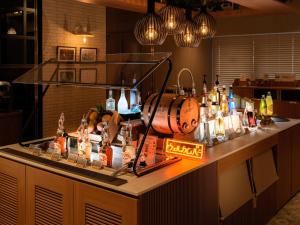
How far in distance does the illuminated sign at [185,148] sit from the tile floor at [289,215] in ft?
4.88

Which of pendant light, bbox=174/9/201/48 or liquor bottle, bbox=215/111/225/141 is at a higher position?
→ pendant light, bbox=174/9/201/48

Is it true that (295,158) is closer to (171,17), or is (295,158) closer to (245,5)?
(171,17)

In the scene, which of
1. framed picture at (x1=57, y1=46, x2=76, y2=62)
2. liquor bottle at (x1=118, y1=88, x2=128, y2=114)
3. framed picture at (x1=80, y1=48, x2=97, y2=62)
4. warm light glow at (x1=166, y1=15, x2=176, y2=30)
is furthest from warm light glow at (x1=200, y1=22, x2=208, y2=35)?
framed picture at (x1=80, y1=48, x2=97, y2=62)

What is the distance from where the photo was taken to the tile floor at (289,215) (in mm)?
3555

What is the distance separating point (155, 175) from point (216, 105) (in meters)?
1.30

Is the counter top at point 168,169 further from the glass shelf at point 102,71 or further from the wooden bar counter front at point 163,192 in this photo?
the glass shelf at point 102,71

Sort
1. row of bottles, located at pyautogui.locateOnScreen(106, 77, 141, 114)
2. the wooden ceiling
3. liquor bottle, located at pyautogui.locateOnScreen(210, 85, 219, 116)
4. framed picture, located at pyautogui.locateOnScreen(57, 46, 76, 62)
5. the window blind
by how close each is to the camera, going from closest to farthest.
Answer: liquor bottle, located at pyautogui.locateOnScreen(210, 85, 219, 116)
row of bottles, located at pyautogui.locateOnScreen(106, 77, 141, 114)
the wooden ceiling
framed picture, located at pyautogui.locateOnScreen(57, 46, 76, 62)
the window blind

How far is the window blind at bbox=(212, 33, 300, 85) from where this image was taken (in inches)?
324

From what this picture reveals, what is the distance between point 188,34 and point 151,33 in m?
0.54

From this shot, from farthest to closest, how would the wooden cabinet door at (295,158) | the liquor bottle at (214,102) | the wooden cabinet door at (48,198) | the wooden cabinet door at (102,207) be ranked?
the wooden cabinet door at (295,158) < the liquor bottle at (214,102) < the wooden cabinet door at (48,198) < the wooden cabinet door at (102,207)

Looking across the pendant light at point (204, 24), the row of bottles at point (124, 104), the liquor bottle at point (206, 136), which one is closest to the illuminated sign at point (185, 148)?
the liquor bottle at point (206, 136)

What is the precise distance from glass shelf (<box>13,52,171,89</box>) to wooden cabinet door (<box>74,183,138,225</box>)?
615 mm

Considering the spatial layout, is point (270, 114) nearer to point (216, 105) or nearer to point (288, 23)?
point (216, 105)

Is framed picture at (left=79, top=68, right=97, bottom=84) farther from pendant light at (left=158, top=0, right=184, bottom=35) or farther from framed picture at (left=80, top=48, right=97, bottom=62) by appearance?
framed picture at (left=80, top=48, right=97, bottom=62)
